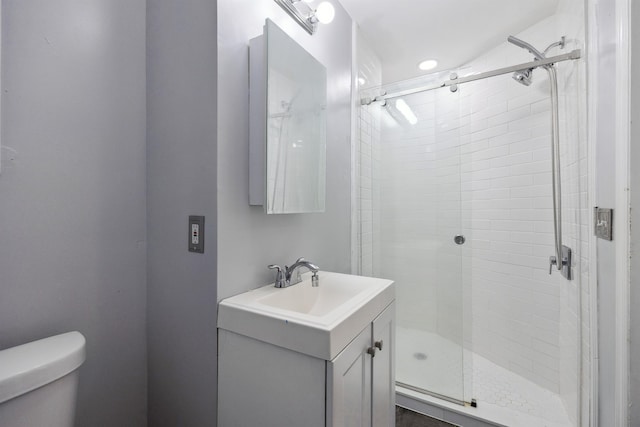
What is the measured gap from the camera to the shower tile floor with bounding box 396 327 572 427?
155 centimetres

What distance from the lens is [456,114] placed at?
200cm

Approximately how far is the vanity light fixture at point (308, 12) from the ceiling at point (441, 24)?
9.9 inches

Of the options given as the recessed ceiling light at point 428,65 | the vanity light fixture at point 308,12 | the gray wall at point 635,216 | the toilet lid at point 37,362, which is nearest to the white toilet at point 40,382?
the toilet lid at point 37,362

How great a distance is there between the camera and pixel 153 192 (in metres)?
1.19

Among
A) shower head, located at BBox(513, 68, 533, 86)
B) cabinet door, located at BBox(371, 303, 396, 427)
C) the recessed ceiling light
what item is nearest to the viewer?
cabinet door, located at BBox(371, 303, 396, 427)

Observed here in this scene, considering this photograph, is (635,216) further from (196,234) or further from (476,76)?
(196,234)

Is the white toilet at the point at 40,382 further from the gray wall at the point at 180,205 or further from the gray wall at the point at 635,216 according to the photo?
the gray wall at the point at 635,216

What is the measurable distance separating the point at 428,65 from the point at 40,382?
289cm

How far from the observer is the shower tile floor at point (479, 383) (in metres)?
1.55

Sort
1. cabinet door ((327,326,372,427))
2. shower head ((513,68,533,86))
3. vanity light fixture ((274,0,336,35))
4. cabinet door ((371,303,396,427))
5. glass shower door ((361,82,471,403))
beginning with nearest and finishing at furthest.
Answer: cabinet door ((327,326,372,427)) < cabinet door ((371,303,396,427)) < vanity light fixture ((274,0,336,35)) < shower head ((513,68,533,86)) < glass shower door ((361,82,471,403))

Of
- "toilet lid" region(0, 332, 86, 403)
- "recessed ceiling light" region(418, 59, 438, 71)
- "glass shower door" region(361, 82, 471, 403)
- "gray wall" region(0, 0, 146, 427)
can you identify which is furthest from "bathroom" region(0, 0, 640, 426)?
"recessed ceiling light" region(418, 59, 438, 71)

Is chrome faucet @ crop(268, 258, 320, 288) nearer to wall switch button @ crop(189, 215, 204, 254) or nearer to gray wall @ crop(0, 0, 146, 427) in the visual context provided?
wall switch button @ crop(189, 215, 204, 254)

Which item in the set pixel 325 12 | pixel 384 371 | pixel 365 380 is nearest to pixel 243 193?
pixel 365 380

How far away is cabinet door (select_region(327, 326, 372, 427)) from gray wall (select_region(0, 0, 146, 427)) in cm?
89
